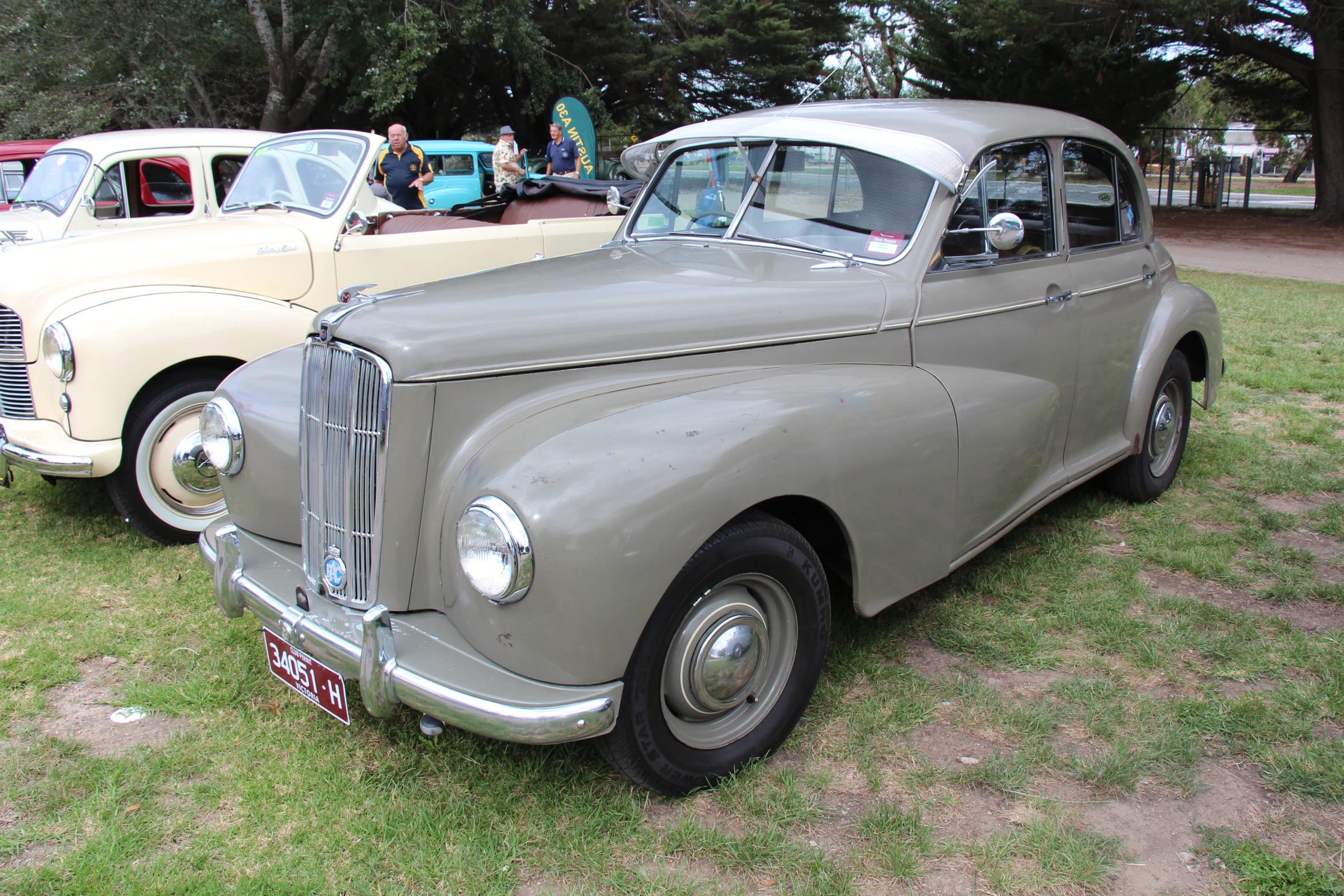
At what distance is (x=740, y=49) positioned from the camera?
2350cm

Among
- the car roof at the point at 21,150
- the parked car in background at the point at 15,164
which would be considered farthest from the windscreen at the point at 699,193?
the car roof at the point at 21,150

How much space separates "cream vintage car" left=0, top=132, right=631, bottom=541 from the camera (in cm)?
384

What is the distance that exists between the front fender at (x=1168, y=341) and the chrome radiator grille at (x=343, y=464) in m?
3.24

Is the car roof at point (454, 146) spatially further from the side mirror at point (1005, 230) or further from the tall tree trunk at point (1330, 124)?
the tall tree trunk at point (1330, 124)

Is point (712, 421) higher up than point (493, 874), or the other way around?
point (712, 421)

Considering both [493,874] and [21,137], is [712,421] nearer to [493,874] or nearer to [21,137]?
[493,874]

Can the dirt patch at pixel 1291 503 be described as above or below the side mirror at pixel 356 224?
below

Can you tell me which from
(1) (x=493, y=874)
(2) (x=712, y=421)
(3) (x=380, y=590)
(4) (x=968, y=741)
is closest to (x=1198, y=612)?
(4) (x=968, y=741)

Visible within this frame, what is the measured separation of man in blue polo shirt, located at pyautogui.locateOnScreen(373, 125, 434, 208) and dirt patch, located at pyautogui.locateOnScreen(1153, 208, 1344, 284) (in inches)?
394

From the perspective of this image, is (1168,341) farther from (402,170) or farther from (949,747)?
(402,170)

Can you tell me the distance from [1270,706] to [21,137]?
71.0ft

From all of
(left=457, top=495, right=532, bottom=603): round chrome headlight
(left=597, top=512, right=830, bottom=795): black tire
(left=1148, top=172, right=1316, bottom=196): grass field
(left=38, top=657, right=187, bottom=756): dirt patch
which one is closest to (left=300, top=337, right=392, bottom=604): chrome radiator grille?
(left=457, top=495, right=532, bottom=603): round chrome headlight

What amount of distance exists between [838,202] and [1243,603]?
2173mm

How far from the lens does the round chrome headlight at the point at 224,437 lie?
2816 millimetres
